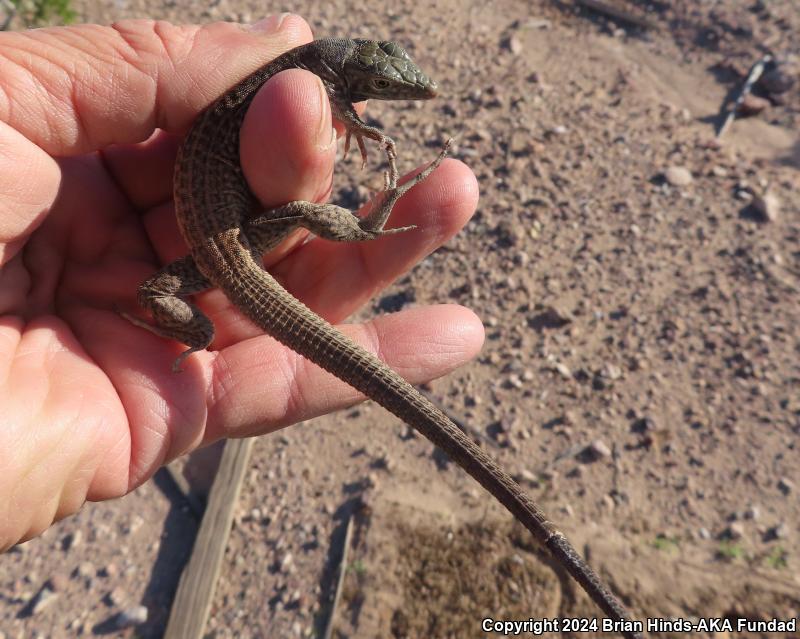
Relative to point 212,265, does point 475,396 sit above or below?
below

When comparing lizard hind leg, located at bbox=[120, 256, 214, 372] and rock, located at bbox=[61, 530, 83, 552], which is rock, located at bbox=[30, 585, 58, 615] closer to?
rock, located at bbox=[61, 530, 83, 552]

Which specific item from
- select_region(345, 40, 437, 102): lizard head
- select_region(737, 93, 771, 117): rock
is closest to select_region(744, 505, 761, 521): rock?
select_region(345, 40, 437, 102): lizard head

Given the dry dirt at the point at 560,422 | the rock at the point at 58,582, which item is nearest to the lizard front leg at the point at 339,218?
the dry dirt at the point at 560,422

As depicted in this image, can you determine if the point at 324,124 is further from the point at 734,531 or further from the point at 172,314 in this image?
the point at 734,531

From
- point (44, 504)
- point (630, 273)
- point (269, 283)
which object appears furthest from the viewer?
point (630, 273)

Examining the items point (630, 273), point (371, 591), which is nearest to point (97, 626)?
point (371, 591)

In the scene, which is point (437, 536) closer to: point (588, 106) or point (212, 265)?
point (212, 265)

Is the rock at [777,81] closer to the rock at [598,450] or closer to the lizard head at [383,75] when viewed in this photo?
the rock at [598,450]
